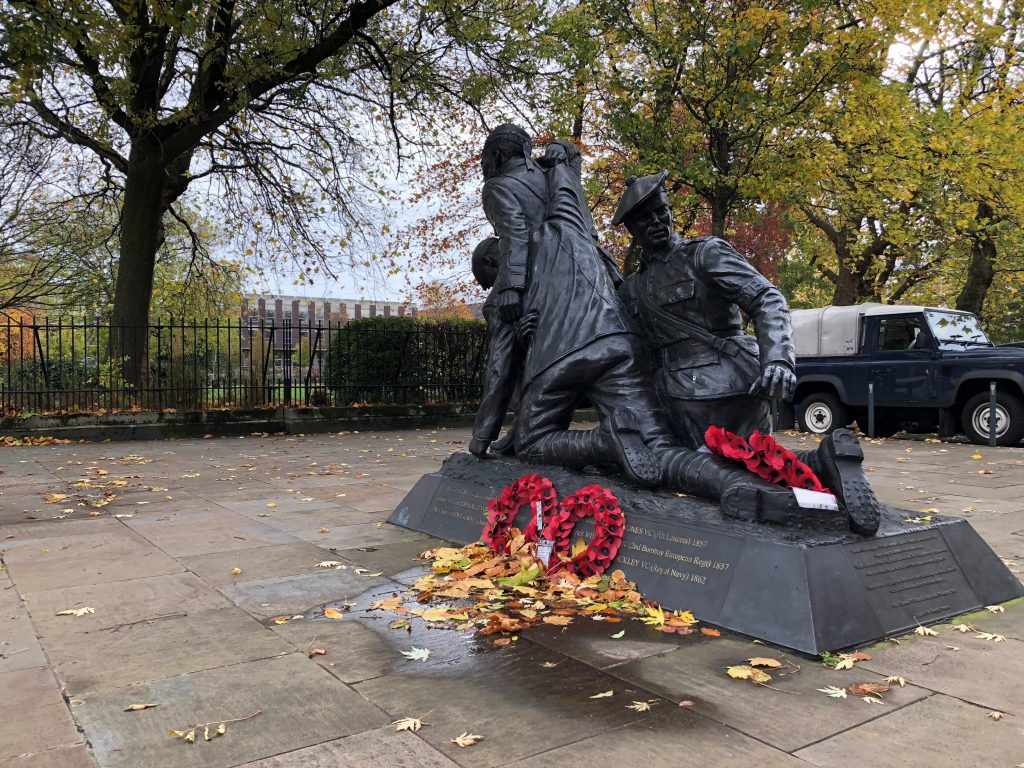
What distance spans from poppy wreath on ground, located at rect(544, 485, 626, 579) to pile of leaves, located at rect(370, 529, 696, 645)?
65mm

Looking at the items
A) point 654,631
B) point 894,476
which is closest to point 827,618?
point 654,631

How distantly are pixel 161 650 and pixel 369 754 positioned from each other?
1455 millimetres

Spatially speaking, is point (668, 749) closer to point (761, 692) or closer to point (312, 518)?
point (761, 692)

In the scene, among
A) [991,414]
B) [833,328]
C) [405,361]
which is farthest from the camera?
[405,361]

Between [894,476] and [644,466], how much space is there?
5.94m

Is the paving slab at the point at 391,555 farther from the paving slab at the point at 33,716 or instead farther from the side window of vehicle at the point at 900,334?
the side window of vehicle at the point at 900,334

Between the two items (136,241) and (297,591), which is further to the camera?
(136,241)

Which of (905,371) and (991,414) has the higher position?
(905,371)

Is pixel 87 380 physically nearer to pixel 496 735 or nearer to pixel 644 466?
pixel 644 466

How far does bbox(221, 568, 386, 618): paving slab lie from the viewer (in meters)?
4.19

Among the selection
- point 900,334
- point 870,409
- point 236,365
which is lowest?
point 870,409

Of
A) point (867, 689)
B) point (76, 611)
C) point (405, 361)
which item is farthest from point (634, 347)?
point (405, 361)

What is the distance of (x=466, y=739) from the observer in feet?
8.63

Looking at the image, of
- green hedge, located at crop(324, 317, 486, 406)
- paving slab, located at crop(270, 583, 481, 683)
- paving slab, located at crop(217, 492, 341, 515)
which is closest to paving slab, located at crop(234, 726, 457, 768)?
paving slab, located at crop(270, 583, 481, 683)
